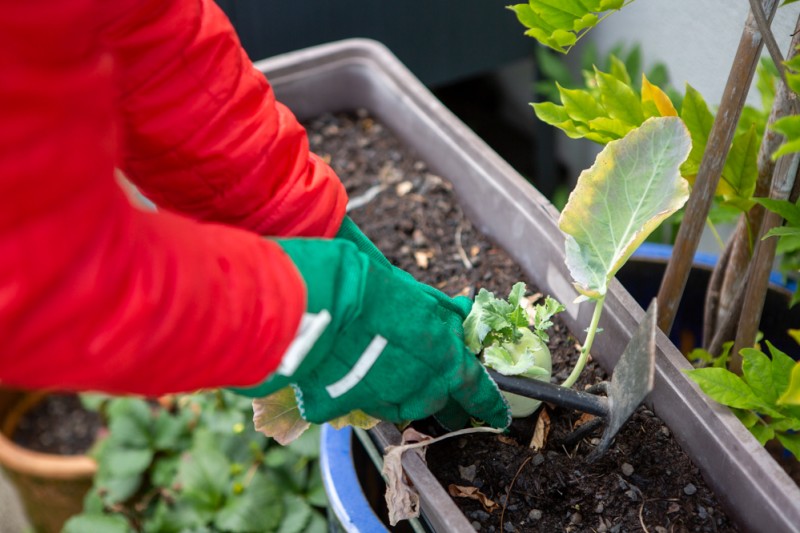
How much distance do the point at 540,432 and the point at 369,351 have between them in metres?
0.25

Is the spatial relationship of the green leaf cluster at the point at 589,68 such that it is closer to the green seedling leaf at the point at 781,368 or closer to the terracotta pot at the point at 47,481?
the green seedling leaf at the point at 781,368

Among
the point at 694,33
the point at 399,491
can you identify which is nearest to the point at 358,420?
the point at 399,491

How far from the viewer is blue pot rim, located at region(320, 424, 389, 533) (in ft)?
A: 2.57

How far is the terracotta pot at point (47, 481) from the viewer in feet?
4.54

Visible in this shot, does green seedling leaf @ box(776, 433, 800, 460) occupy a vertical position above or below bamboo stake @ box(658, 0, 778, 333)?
below

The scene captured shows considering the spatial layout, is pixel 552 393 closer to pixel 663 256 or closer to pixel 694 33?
pixel 663 256

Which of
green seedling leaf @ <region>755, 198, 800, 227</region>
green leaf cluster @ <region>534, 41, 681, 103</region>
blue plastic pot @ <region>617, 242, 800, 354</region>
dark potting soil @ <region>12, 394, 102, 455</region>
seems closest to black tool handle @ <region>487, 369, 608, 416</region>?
green seedling leaf @ <region>755, 198, 800, 227</region>

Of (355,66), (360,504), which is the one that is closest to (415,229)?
(355,66)

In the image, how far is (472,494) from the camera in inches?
28.8

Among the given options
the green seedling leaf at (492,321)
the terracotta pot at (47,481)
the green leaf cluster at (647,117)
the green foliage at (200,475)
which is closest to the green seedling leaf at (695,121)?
the green leaf cluster at (647,117)

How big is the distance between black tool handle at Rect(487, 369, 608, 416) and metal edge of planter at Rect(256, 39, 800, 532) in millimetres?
67

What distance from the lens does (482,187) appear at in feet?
3.41

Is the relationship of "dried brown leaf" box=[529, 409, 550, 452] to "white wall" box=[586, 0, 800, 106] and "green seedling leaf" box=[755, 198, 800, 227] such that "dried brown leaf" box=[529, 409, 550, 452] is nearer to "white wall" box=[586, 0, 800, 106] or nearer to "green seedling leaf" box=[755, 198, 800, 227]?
"green seedling leaf" box=[755, 198, 800, 227]

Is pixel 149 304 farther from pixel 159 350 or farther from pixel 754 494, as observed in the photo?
pixel 754 494
